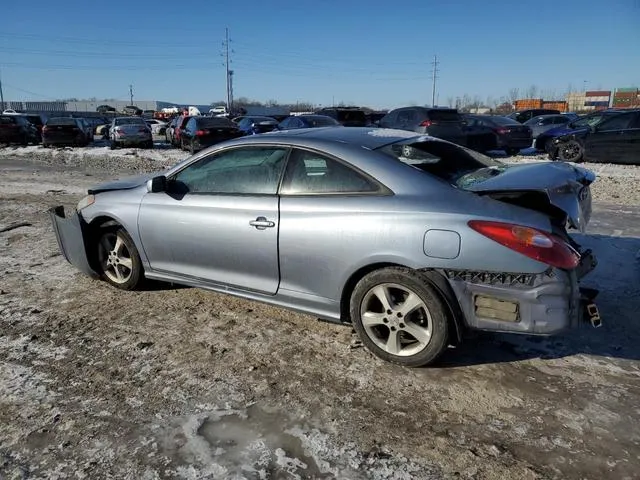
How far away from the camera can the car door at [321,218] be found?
3.37m

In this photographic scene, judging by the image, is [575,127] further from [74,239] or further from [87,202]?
[74,239]

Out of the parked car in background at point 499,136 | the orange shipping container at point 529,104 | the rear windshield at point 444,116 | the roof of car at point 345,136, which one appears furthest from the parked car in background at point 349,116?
the orange shipping container at point 529,104

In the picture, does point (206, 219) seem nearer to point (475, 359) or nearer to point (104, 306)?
point (104, 306)

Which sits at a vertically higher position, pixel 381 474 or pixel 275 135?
pixel 275 135

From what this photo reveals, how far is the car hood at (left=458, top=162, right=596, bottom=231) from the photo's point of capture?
10.1ft

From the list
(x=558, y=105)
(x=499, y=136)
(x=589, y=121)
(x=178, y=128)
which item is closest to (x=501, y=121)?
(x=499, y=136)

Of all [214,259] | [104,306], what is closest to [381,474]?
[214,259]

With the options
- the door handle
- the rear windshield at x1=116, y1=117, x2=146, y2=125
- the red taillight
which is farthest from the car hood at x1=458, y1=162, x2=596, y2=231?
the rear windshield at x1=116, y1=117, x2=146, y2=125

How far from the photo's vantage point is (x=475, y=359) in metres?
3.53

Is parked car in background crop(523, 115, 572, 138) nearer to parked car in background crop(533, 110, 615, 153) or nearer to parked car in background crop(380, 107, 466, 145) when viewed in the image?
parked car in background crop(533, 110, 615, 153)

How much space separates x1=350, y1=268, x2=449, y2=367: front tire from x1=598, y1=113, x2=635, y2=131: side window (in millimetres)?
13173

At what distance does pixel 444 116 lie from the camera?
15164 mm

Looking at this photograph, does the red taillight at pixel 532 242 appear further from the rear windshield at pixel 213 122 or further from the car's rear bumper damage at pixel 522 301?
the rear windshield at pixel 213 122

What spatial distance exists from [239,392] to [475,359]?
164 cm
